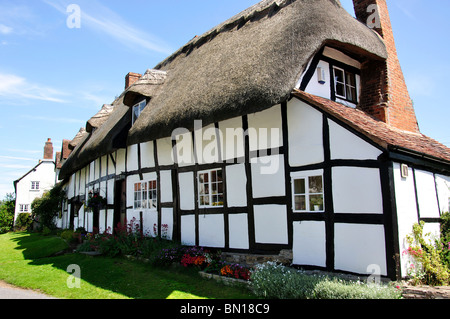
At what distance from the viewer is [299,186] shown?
6340mm

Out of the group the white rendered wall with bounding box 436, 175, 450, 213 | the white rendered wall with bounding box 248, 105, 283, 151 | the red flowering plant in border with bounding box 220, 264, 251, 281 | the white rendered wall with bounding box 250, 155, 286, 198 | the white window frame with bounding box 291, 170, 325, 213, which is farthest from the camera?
the white rendered wall with bounding box 248, 105, 283, 151

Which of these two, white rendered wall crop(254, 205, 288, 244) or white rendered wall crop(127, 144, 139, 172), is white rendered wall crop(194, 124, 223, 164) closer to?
white rendered wall crop(254, 205, 288, 244)

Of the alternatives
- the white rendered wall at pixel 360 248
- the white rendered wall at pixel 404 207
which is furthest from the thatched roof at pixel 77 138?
Answer: the white rendered wall at pixel 404 207

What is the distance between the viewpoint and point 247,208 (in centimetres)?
702

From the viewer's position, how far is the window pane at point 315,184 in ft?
19.8

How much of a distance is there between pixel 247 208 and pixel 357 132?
281cm

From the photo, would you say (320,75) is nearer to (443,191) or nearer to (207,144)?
(207,144)

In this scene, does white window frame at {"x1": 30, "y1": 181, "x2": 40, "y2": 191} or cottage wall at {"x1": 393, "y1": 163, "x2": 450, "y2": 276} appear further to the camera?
white window frame at {"x1": 30, "y1": 181, "x2": 40, "y2": 191}

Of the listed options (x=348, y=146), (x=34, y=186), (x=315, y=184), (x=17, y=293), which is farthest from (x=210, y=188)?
(x=34, y=186)

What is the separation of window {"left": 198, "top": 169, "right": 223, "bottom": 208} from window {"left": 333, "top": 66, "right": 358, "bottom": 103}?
3.48m

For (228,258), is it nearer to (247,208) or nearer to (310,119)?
(247,208)

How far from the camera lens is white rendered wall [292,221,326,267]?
5.78m

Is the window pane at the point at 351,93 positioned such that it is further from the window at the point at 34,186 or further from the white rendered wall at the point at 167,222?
the window at the point at 34,186

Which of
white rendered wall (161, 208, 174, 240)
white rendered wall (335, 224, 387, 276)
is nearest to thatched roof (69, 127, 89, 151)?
white rendered wall (161, 208, 174, 240)
